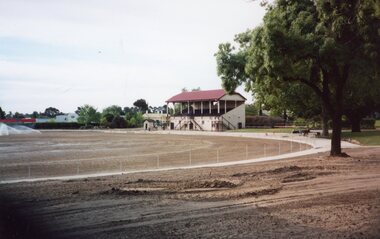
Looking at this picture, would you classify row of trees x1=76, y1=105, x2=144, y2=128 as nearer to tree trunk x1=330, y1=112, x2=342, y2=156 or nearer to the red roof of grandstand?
the red roof of grandstand

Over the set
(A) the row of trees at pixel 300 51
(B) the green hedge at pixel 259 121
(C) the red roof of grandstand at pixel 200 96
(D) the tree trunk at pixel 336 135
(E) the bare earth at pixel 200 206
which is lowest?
(E) the bare earth at pixel 200 206

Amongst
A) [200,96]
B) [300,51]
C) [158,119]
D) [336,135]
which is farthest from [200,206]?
[158,119]

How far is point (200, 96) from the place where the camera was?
10275 cm

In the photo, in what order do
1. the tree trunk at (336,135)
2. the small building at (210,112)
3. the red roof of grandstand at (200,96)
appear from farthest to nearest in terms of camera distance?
1. the red roof of grandstand at (200,96)
2. the small building at (210,112)
3. the tree trunk at (336,135)

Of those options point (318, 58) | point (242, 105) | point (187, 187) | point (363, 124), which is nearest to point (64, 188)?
point (187, 187)

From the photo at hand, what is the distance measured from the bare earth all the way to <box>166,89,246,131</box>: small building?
240 ft

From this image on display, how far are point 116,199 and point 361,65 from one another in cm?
1658

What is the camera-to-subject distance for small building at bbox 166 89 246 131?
94.0 m

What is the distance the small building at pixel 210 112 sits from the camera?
94.0 m

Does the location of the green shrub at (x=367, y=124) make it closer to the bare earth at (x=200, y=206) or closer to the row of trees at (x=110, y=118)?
the bare earth at (x=200, y=206)

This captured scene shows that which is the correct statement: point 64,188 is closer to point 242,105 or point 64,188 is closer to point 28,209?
point 28,209

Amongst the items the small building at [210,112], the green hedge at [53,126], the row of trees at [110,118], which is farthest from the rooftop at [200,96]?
the green hedge at [53,126]

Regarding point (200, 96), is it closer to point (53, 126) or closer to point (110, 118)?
point (110, 118)

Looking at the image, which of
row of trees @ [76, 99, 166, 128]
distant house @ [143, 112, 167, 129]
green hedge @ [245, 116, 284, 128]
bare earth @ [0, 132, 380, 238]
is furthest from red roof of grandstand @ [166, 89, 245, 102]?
bare earth @ [0, 132, 380, 238]
